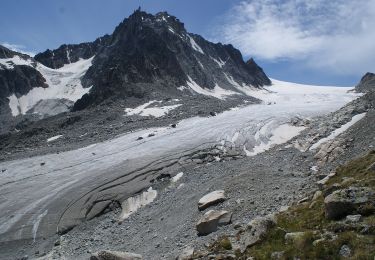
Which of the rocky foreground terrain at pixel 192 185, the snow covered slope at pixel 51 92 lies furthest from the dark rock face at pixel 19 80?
the rocky foreground terrain at pixel 192 185

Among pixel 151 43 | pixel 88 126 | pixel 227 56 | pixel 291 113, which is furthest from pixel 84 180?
pixel 227 56

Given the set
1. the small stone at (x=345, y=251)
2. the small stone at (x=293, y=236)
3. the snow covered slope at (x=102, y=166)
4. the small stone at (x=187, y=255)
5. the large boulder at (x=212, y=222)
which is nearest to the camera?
the small stone at (x=345, y=251)

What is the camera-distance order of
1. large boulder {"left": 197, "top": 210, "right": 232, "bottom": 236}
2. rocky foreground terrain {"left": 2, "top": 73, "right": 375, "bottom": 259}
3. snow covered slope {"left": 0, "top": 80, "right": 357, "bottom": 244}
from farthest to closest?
snow covered slope {"left": 0, "top": 80, "right": 357, "bottom": 244}
large boulder {"left": 197, "top": 210, "right": 232, "bottom": 236}
rocky foreground terrain {"left": 2, "top": 73, "right": 375, "bottom": 259}

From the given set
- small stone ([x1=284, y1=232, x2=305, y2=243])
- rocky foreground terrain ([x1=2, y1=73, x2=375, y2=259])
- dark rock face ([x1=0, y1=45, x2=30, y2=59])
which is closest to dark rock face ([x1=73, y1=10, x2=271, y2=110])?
dark rock face ([x1=0, y1=45, x2=30, y2=59])

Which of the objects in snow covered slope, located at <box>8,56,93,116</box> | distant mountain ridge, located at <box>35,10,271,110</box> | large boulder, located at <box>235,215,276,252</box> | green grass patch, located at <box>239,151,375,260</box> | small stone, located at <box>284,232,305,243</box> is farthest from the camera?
snow covered slope, located at <box>8,56,93,116</box>

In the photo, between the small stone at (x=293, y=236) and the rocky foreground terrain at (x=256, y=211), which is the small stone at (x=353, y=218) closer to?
the rocky foreground terrain at (x=256, y=211)

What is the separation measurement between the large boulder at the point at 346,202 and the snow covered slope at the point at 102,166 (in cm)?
2235

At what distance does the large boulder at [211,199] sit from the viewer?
28.0 meters

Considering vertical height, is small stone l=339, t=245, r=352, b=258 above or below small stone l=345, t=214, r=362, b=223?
below

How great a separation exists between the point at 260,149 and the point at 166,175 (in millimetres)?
13125

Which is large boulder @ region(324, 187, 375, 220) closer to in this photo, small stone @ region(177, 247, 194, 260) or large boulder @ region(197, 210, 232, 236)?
small stone @ region(177, 247, 194, 260)

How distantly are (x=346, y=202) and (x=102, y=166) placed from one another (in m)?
33.2

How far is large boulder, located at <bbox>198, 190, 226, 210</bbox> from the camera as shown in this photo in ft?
92.0

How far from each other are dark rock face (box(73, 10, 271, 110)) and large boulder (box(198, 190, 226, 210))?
70431 mm
